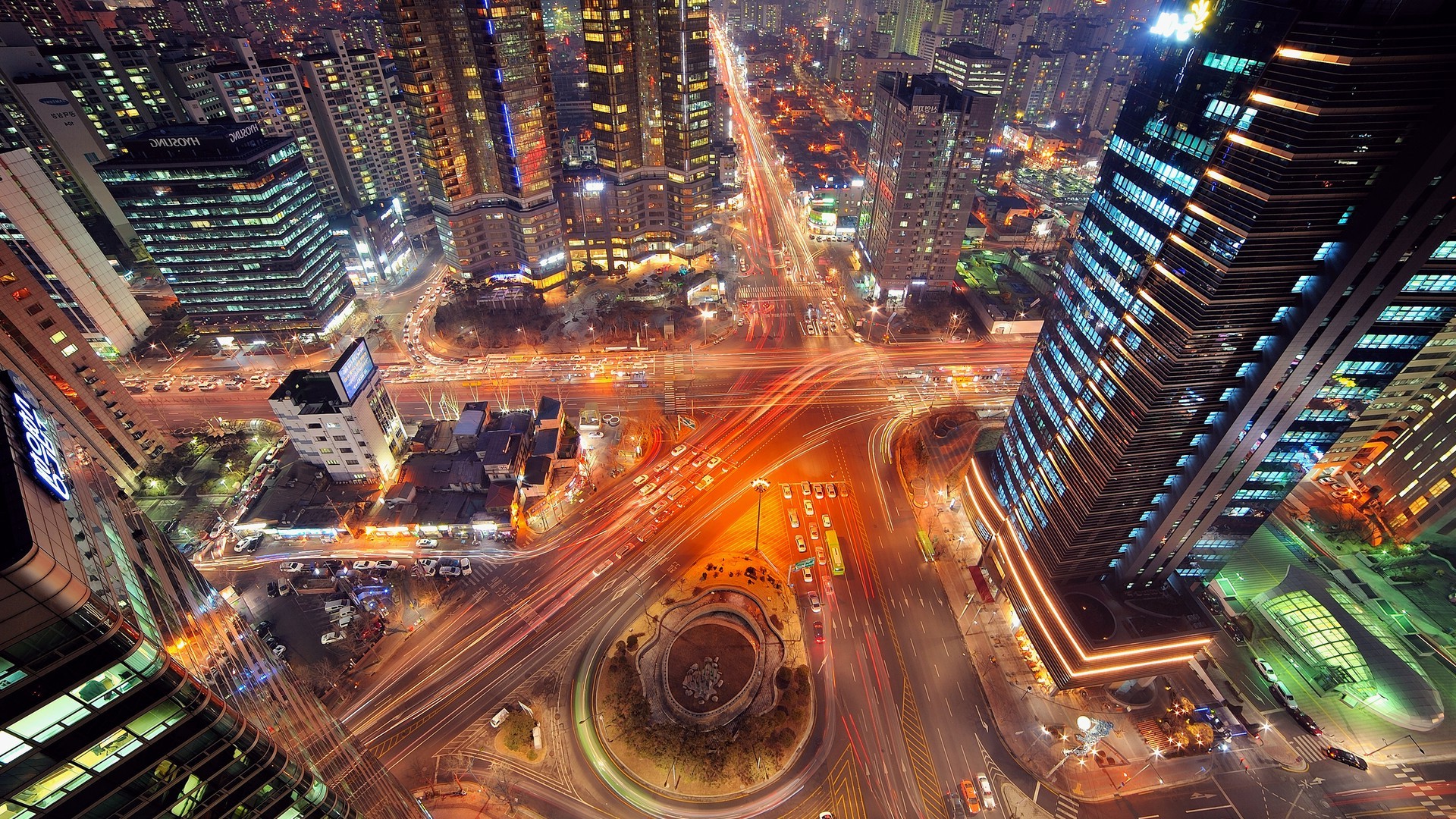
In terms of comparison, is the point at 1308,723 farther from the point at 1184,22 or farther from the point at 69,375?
the point at 69,375

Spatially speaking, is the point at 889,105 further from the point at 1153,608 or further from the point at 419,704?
the point at 419,704

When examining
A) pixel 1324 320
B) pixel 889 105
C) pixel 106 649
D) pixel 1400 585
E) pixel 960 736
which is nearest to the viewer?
pixel 106 649

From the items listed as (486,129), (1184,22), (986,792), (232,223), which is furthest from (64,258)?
(986,792)

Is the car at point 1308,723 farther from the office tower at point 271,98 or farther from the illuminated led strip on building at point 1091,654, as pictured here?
the office tower at point 271,98

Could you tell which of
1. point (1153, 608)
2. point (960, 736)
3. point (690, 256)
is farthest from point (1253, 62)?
Answer: point (690, 256)

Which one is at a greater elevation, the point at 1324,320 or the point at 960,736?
the point at 1324,320

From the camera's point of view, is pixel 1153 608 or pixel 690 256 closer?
Answer: pixel 1153 608

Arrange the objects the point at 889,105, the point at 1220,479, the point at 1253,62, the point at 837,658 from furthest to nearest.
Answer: the point at 889,105 < the point at 837,658 < the point at 1220,479 < the point at 1253,62
